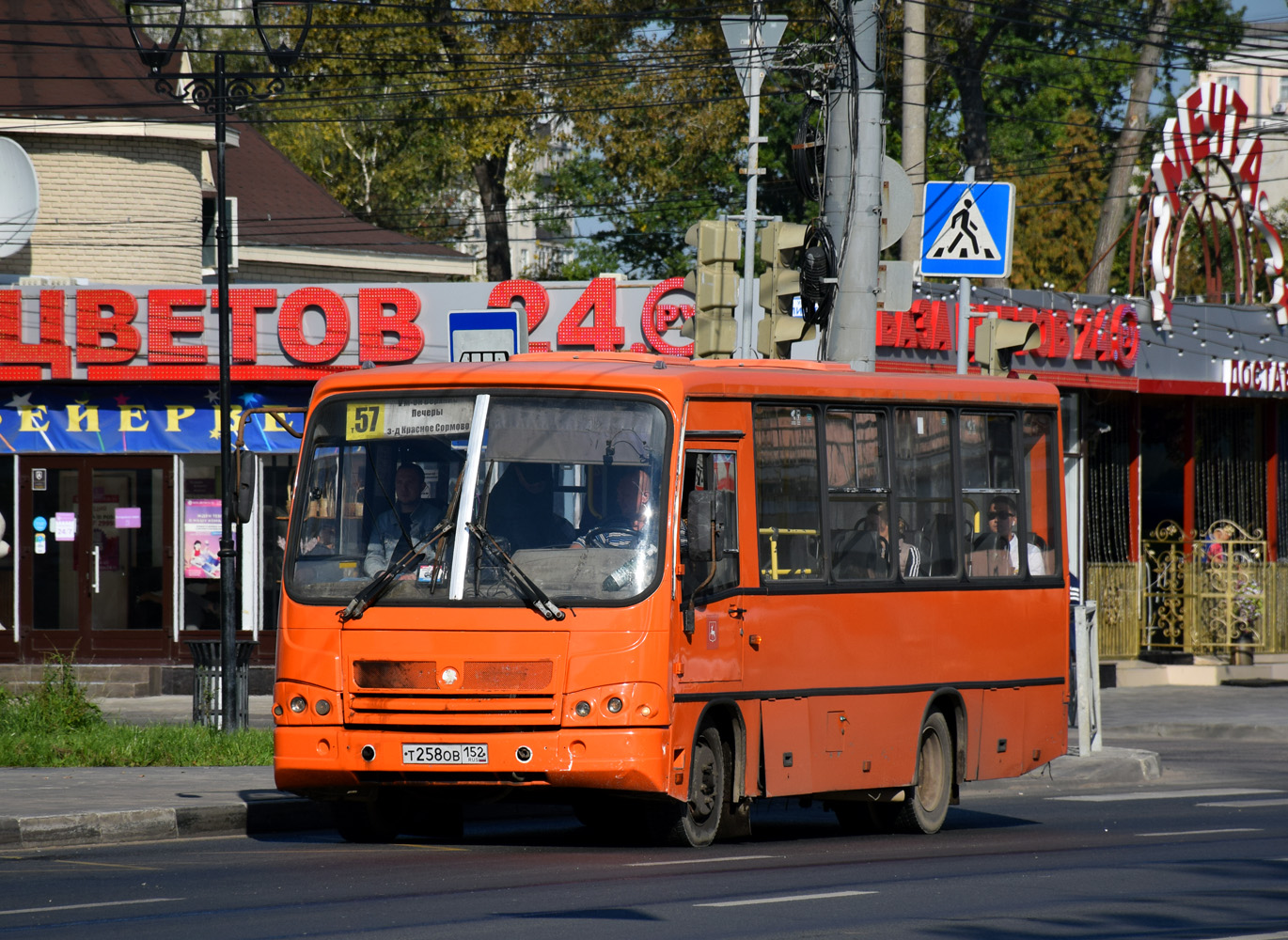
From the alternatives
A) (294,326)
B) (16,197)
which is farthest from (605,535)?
(16,197)

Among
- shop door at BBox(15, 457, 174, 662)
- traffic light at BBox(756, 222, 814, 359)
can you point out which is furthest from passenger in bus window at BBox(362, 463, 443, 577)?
shop door at BBox(15, 457, 174, 662)

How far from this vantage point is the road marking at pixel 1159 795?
1612 centimetres

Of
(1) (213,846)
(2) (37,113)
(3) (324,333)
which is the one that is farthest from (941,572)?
(2) (37,113)

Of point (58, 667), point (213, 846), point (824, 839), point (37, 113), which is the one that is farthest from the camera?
point (37, 113)

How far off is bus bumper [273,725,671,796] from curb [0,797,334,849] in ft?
5.61

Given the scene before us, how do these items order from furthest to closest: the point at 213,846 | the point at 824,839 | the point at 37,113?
the point at 37,113 < the point at 824,839 < the point at 213,846

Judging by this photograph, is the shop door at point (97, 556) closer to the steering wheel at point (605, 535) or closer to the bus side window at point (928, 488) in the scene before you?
the bus side window at point (928, 488)

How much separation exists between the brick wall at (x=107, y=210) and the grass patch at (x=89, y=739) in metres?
17.1

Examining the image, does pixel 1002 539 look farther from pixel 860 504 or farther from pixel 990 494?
pixel 860 504

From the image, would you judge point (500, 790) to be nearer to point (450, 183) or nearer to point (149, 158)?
point (149, 158)

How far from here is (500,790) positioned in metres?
11.1

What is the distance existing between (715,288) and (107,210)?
18807mm

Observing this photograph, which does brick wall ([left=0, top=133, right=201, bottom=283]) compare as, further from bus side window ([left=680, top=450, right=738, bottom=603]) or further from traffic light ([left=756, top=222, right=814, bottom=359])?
bus side window ([left=680, top=450, right=738, bottom=603])

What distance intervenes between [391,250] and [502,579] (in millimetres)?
34488
